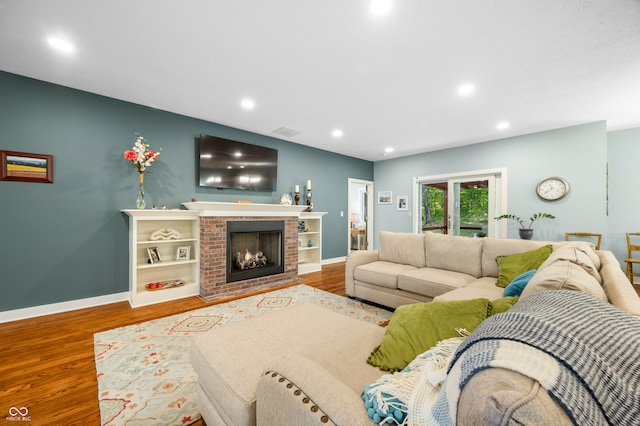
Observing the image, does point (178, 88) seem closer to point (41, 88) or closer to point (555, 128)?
point (41, 88)

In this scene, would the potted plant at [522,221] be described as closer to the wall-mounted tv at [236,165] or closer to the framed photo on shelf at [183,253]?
the wall-mounted tv at [236,165]

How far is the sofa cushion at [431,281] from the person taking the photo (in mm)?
2652

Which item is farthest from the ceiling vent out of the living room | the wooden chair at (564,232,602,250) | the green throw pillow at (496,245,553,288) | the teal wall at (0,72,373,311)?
the wooden chair at (564,232,602,250)

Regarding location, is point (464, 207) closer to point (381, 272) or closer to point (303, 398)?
point (381, 272)

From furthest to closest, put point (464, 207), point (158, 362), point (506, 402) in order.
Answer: point (464, 207), point (158, 362), point (506, 402)

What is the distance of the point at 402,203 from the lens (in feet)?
21.2

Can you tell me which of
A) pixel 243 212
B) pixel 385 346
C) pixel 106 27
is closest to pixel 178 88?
pixel 106 27

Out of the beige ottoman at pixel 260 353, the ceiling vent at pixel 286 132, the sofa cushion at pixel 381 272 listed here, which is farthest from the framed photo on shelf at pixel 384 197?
the beige ottoman at pixel 260 353

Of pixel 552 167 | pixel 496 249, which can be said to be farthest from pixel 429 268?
pixel 552 167

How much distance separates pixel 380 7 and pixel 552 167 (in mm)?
4427

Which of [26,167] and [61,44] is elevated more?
[61,44]

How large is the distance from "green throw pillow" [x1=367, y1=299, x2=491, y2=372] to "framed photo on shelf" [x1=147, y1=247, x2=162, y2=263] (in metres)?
3.36

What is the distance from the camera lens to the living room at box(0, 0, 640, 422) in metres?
2.90

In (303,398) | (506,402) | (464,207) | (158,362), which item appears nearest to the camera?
(506,402)
